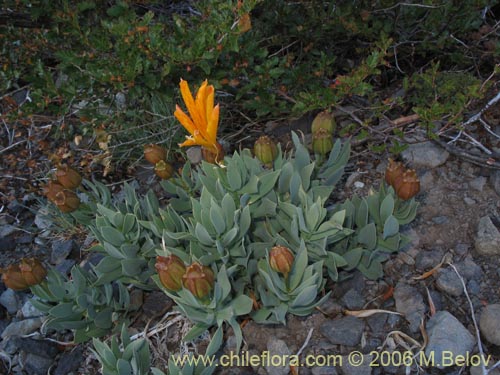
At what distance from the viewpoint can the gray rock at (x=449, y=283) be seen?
1950mm

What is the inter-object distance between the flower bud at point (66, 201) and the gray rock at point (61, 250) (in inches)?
22.0

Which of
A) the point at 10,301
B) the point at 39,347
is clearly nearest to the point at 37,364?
the point at 39,347

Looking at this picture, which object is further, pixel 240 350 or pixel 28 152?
pixel 28 152

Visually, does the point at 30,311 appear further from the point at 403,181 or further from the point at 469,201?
the point at 469,201

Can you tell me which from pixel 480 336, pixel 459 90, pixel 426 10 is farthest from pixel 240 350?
pixel 426 10

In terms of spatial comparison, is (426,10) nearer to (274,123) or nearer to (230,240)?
(274,123)

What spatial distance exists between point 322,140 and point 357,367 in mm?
786

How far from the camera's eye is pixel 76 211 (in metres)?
2.27

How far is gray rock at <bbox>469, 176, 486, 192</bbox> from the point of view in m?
2.28

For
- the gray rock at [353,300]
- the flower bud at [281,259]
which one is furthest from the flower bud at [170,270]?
the gray rock at [353,300]

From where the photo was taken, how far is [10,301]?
2496mm

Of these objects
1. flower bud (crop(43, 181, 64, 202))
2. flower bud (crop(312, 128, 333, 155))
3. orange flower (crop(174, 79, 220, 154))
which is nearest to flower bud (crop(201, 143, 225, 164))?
orange flower (crop(174, 79, 220, 154))

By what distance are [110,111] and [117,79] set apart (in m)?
0.77

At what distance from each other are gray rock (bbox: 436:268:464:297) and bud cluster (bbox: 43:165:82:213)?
137 centimetres
